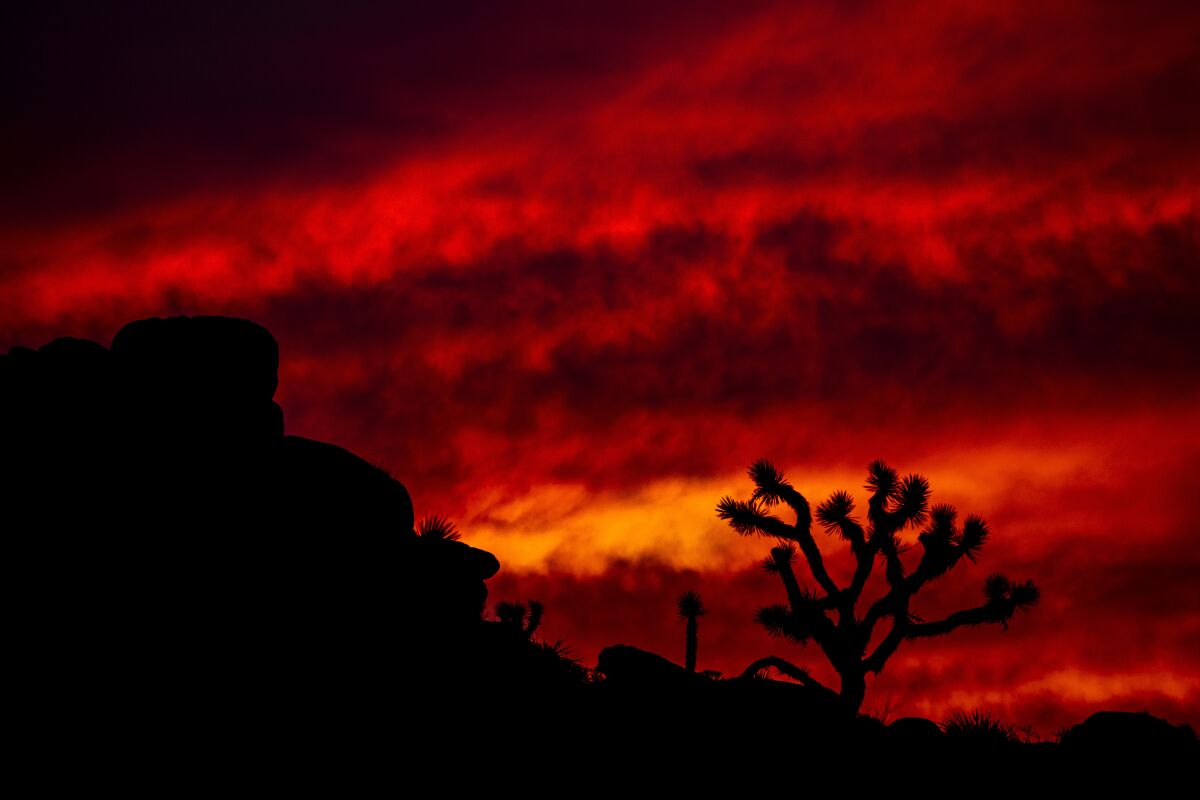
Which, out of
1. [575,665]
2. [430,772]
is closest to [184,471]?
[430,772]

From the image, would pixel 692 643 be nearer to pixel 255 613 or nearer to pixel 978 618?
pixel 978 618

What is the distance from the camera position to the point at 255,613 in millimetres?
14117

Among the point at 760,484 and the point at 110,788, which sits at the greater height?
the point at 760,484

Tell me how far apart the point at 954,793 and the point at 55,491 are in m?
12.6

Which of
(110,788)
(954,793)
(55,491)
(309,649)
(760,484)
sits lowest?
(110,788)

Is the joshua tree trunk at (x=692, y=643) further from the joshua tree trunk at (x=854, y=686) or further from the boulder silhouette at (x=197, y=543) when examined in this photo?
the boulder silhouette at (x=197, y=543)

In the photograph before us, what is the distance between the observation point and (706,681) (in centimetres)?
1692

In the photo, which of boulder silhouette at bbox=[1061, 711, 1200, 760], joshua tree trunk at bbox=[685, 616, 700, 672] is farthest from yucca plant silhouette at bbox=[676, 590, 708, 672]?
boulder silhouette at bbox=[1061, 711, 1200, 760]

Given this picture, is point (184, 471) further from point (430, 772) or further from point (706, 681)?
point (706, 681)

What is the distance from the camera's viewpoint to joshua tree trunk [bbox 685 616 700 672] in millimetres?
24562

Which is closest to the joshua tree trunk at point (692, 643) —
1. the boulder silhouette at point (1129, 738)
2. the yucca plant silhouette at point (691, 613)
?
the yucca plant silhouette at point (691, 613)

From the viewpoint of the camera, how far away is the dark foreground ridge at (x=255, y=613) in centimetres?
1291

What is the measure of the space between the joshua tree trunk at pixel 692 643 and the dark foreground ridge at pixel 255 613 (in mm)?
7671

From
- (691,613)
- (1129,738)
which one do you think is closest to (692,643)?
(691,613)
